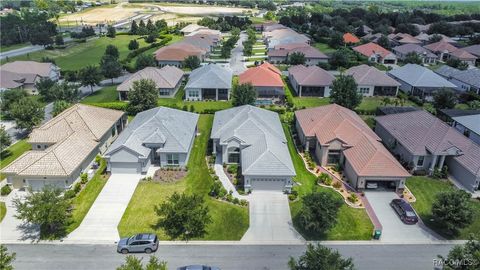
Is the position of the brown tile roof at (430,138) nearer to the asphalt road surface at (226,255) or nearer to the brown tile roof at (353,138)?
the brown tile roof at (353,138)

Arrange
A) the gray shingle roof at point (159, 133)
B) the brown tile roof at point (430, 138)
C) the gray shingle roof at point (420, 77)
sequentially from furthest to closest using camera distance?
1. the gray shingle roof at point (420, 77)
2. the gray shingle roof at point (159, 133)
3. the brown tile roof at point (430, 138)

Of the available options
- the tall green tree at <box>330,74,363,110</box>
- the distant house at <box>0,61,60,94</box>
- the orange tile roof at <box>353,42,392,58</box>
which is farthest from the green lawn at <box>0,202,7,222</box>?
the orange tile roof at <box>353,42,392,58</box>

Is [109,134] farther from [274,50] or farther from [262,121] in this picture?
[274,50]

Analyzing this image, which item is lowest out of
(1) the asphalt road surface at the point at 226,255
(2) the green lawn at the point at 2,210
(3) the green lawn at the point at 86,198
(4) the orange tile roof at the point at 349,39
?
(1) the asphalt road surface at the point at 226,255

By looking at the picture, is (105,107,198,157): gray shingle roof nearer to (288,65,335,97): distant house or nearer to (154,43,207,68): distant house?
(288,65,335,97): distant house

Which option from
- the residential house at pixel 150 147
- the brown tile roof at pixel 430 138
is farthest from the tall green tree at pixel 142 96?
the brown tile roof at pixel 430 138

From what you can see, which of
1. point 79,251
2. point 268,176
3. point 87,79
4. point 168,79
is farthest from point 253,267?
point 87,79

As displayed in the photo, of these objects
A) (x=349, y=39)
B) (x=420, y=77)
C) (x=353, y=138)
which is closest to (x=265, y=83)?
(x=353, y=138)
